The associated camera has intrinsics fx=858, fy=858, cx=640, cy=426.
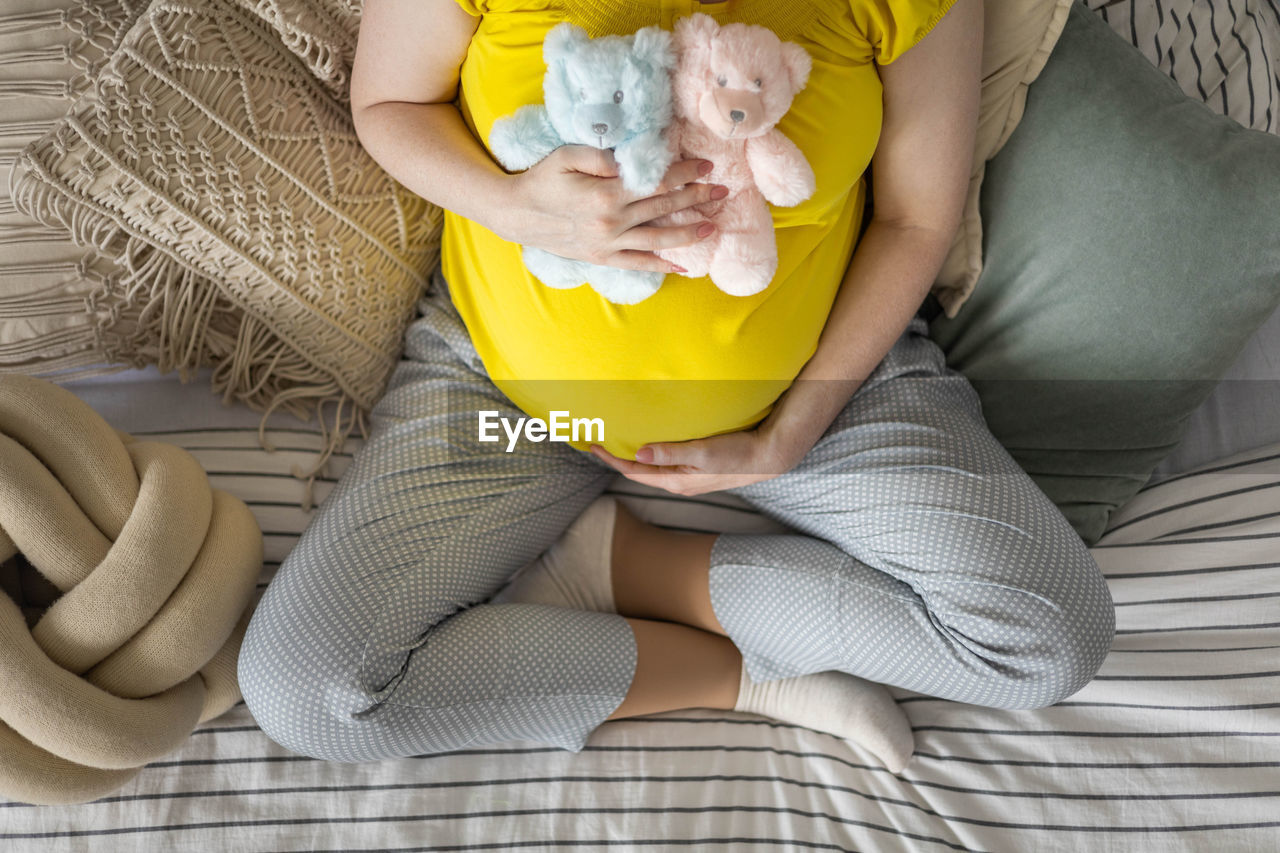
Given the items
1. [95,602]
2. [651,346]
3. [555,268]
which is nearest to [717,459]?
[651,346]

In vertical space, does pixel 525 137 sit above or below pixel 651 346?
above

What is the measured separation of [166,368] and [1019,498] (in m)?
1.00

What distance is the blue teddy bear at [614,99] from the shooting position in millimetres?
629

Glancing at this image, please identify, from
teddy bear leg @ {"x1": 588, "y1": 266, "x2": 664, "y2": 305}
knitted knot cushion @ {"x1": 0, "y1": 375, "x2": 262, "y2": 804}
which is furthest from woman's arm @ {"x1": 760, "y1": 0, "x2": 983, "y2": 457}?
knitted knot cushion @ {"x1": 0, "y1": 375, "x2": 262, "y2": 804}

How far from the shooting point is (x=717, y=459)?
91cm

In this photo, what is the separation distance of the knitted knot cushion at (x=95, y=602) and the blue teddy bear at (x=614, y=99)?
0.52 metres

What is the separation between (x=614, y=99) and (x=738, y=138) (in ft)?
0.34

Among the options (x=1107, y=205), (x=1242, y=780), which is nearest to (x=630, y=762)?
(x=1242, y=780)

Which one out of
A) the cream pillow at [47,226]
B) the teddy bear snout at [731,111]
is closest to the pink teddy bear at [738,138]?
the teddy bear snout at [731,111]

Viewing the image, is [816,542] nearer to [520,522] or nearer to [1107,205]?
[520,522]

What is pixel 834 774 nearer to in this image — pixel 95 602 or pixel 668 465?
pixel 668 465

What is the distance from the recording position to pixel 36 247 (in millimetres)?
919

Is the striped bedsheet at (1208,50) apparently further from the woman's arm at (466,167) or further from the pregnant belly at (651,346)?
the woman's arm at (466,167)

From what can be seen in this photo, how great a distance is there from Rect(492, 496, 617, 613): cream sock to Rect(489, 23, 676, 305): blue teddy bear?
491 mm
